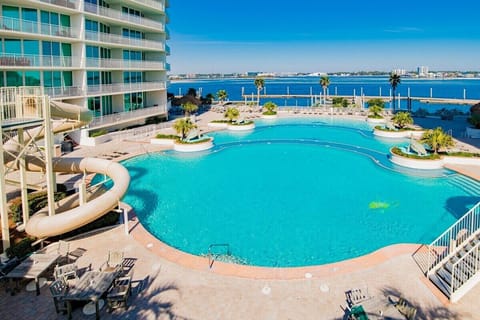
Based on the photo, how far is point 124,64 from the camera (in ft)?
116

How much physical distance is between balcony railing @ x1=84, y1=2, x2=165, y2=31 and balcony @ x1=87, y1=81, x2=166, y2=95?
6.02 m

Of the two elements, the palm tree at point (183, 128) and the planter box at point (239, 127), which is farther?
the planter box at point (239, 127)

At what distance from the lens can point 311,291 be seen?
9.91m

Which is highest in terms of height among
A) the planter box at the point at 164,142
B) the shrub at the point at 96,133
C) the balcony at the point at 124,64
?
Answer: the balcony at the point at 124,64

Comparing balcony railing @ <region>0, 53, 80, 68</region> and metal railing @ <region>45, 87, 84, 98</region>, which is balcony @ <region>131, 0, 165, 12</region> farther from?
A: metal railing @ <region>45, 87, 84, 98</region>

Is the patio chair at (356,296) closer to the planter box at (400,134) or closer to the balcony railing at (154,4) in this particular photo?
the planter box at (400,134)

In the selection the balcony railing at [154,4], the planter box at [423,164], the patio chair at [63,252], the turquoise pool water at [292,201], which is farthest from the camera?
the balcony railing at [154,4]

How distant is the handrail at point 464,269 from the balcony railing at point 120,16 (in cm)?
3159

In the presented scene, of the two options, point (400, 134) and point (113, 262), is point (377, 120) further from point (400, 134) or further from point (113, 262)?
point (113, 262)

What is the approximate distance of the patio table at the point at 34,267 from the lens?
9781 millimetres

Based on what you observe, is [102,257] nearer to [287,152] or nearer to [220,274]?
[220,274]

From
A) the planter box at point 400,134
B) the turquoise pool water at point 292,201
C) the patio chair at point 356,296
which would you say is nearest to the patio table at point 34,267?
the turquoise pool water at point 292,201

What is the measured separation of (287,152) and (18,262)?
21.7 m

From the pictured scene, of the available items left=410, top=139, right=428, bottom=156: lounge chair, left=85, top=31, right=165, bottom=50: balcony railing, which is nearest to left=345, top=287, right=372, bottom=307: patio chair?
left=410, top=139, right=428, bottom=156: lounge chair
